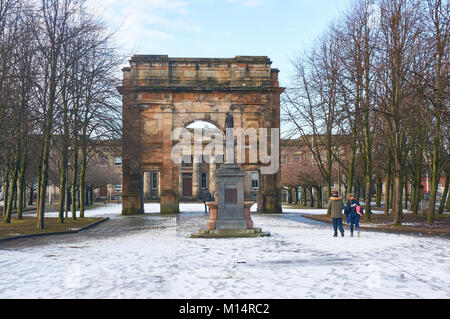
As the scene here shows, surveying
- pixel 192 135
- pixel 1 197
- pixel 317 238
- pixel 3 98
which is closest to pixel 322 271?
pixel 317 238

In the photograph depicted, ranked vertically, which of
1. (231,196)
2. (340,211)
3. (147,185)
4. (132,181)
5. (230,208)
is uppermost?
(147,185)

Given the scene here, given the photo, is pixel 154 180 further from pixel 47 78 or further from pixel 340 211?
pixel 340 211

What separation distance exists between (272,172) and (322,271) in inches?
1037

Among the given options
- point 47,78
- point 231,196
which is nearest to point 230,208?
point 231,196

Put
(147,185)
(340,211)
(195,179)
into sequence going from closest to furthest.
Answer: (340,211) → (195,179) → (147,185)

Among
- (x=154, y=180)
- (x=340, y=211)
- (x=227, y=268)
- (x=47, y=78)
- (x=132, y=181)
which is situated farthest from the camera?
(x=154, y=180)

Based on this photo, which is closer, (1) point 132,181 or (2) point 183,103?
(1) point 132,181

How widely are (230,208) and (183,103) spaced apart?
19149 mm

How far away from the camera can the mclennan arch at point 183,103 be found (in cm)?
3544

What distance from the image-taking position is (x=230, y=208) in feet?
59.2

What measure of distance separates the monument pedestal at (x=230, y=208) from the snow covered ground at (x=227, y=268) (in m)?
1.60
